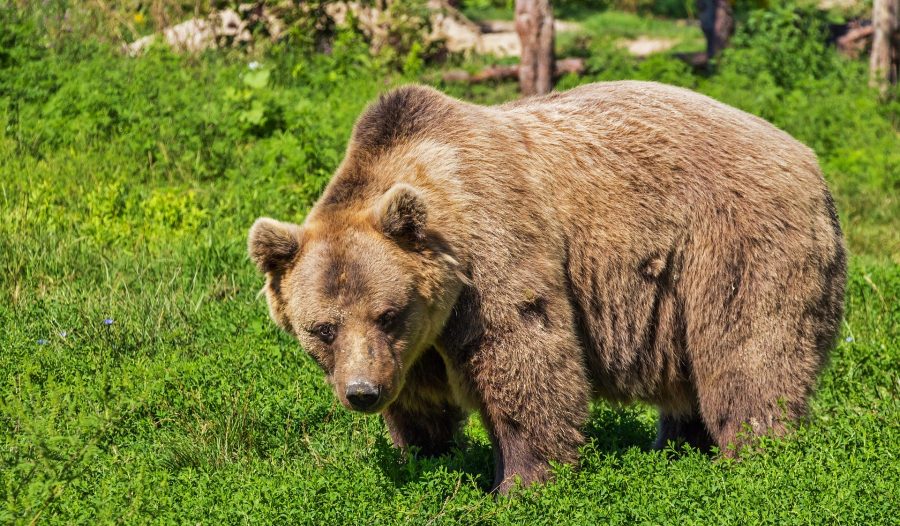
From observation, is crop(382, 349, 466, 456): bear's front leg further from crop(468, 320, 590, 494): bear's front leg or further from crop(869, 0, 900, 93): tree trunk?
crop(869, 0, 900, 93): tree trunk

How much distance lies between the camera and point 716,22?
614 inches

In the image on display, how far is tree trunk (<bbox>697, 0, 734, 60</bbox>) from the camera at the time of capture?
15.6m

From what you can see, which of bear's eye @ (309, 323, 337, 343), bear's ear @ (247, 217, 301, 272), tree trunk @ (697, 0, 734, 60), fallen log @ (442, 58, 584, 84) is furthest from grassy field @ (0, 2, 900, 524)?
tree trunk @ (697, 0, 734, 60)

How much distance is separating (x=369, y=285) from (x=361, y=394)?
19.1 inches

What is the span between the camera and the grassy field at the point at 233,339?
5195 mm

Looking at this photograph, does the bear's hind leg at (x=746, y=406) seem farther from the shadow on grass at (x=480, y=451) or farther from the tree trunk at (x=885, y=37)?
the tree trunk at (x=885, y=37)

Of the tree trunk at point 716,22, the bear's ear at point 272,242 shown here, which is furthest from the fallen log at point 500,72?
the bear's ear at point 272,242

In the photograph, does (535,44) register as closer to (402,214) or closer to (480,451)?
(480,451)

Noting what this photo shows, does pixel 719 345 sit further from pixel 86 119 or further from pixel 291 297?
pixel 86 119

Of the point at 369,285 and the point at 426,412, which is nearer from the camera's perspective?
the point at 369,285

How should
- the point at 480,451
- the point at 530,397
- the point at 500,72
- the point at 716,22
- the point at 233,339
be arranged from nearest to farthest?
the point at 530,397, the point at 480,451, the point at 233,339, the point at 500,72, the point at 716,22

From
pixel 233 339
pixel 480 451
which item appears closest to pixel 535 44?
pixel 233 339

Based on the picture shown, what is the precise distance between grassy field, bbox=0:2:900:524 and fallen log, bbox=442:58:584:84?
1.76 meters

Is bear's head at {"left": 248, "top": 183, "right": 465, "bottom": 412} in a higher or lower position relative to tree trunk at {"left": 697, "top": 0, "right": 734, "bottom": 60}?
higher
